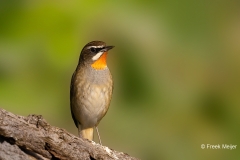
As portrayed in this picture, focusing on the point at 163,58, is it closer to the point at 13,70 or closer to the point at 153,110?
the point at 153,110

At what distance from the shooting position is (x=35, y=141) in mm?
4617

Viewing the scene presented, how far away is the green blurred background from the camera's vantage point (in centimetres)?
514

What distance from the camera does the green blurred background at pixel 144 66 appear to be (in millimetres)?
5145

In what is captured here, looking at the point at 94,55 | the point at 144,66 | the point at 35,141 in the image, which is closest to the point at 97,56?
the point at 94,55

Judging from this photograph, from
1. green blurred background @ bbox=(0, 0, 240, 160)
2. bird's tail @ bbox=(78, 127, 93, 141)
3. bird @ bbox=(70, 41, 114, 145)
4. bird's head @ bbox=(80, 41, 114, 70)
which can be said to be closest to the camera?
green blurred background @ bbox=(0, 0, 240, 160)

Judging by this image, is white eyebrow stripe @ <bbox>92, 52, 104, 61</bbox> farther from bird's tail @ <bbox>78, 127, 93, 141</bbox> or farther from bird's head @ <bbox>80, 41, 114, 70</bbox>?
bird's tail @ <bbox>78, 127, 93, 141</bbox>

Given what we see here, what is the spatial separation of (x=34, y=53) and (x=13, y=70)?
28 centimetres

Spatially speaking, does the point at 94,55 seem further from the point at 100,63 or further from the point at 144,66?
the point at 144,66

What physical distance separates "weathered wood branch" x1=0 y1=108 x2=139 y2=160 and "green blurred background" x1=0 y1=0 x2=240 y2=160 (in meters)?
0.25

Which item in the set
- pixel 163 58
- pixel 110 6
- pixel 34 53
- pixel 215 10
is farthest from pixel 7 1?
pixel 215 10

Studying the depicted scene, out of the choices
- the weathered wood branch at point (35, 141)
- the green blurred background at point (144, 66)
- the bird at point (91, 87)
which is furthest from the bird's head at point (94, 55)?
the weathered wood branch at point (35, 141)

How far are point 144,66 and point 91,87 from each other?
47.7 inches

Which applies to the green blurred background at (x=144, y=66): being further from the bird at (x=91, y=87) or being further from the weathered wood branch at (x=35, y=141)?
the bird at (x=91, y=87)

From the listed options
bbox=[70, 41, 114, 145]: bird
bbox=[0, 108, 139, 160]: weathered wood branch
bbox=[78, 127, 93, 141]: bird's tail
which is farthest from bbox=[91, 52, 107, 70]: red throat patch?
bbox=[0, 108, 139, 160]: weathered wood branch
